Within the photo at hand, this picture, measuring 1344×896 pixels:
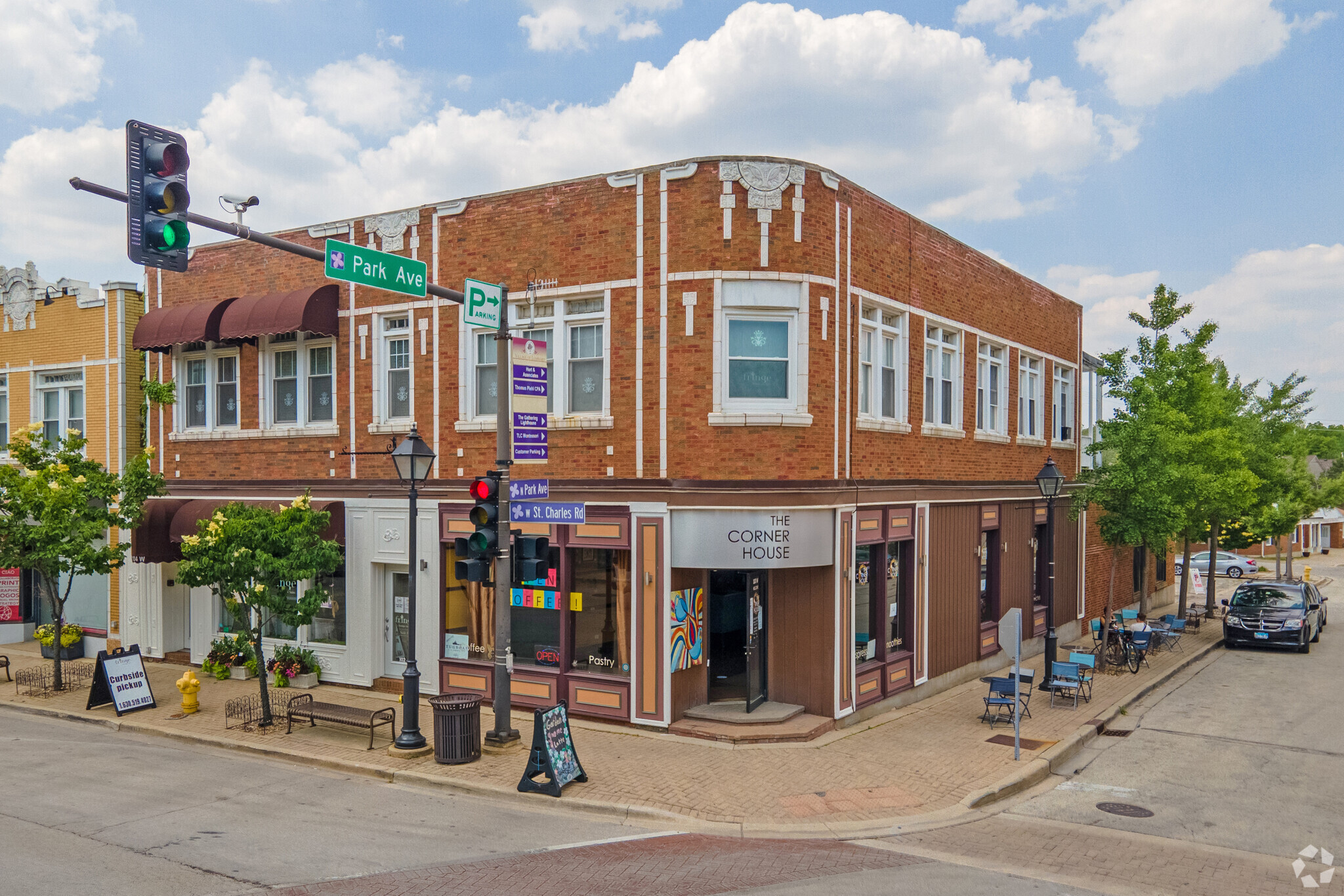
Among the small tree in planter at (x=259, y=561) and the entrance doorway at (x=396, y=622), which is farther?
the entrance doorway at (x=396, y=622)

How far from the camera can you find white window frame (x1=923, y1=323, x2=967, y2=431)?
58.8 ft

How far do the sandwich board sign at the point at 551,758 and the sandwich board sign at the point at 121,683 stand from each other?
816 cm

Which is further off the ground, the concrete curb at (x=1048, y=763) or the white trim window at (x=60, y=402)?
the white trim window at (x=60, y=402)

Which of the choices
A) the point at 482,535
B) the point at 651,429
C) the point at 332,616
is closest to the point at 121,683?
the point at 332,616

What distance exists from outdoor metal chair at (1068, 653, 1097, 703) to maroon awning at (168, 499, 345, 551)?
13.0 meters

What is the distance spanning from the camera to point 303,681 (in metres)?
A: 17.3

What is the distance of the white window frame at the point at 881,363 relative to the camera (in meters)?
15.8

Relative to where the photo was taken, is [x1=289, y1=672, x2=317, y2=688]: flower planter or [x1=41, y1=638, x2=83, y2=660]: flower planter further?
[x1=41, y1=638, x2=83, y2=660]: flower planter

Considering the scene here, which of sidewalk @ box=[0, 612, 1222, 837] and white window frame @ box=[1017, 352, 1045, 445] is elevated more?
white window frame @ box=[1017, 352, 1045, 445]

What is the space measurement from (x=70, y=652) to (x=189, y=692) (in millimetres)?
7765

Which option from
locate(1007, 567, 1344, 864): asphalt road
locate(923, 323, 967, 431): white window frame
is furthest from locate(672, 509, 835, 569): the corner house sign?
locate(923, 323, 967, 431): white window frame

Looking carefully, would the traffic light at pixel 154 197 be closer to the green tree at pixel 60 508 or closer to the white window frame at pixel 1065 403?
the green tree at pixel 60 508

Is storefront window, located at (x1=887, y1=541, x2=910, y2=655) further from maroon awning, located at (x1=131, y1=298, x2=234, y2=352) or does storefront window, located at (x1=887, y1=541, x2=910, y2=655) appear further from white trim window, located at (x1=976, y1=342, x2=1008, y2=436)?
maroon awning, located at (x1=131, y1=298, x2=234, y2=352)

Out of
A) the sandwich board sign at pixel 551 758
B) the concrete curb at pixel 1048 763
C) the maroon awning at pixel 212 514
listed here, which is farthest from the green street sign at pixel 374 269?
the concrete curb at pixel 1048 763
